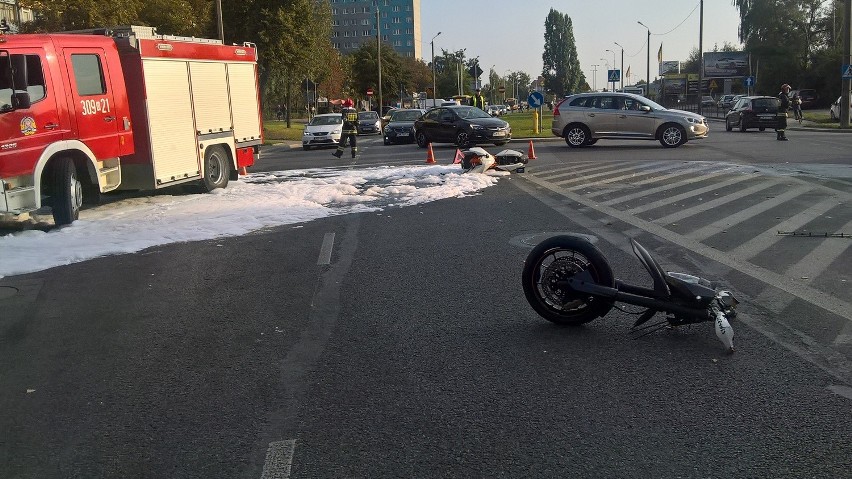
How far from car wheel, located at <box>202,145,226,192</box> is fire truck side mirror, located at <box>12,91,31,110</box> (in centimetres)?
500

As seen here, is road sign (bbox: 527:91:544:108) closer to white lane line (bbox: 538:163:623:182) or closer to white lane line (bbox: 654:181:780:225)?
white lane line (bbox: 538:163:623:182)

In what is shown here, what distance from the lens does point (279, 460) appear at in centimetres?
390

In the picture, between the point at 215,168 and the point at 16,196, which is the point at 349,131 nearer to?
the point at 215,168

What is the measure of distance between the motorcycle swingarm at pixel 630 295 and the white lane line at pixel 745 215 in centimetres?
407

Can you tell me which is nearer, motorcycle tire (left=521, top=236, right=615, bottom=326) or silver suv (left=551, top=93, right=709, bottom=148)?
motorcycle tire (left=521, top=236, right=615, bottom=326)

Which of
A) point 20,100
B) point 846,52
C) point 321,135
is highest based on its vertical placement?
point 846,52

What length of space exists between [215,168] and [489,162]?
19.4 ft

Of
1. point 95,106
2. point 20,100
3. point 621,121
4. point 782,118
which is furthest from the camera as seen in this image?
point 782,118

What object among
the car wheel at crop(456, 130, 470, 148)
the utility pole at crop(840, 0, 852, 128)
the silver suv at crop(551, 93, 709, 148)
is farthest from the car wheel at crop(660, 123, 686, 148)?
the utility pole at crop(840, 0, 852, 128)

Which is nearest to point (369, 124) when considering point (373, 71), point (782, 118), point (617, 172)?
point (782, 118)

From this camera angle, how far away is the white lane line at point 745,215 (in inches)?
388

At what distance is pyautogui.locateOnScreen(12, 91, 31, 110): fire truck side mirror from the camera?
10.7 metres

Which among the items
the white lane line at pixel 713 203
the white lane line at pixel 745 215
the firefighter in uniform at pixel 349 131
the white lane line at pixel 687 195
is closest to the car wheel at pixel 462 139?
the firefighter in uniform at pixel 349 131

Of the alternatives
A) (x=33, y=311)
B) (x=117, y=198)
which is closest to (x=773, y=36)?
(x=117, y=198)
